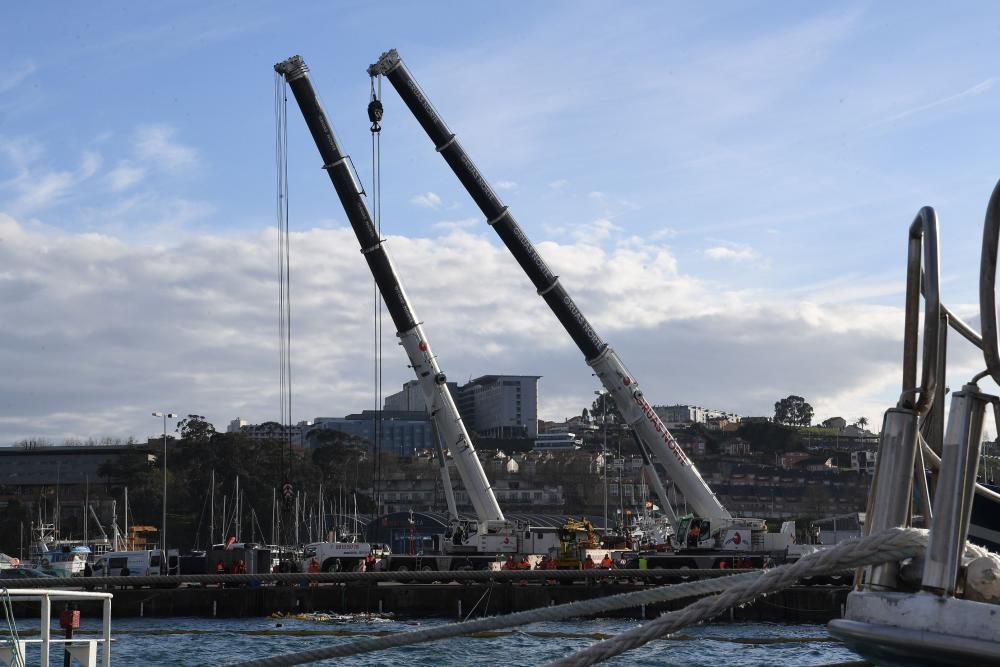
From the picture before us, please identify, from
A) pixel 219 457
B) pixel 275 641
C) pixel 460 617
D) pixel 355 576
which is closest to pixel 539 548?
pixel 460 617

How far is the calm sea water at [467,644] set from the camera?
29031 millimetres

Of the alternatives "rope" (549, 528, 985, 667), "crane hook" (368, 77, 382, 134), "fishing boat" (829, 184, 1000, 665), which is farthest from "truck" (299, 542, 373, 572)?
"fishing boat" (829, 184, 1000, 665)

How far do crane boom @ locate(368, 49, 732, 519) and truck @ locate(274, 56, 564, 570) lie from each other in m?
2.99

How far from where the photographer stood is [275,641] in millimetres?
34062

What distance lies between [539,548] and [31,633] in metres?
20.3

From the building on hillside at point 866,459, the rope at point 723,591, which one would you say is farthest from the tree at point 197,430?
the rope at point 723,591

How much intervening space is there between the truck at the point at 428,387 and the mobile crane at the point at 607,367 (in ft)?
9.83

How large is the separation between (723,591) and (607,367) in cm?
4019

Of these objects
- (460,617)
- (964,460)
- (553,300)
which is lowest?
(460,617)

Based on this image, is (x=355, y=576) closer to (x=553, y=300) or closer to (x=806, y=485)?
(x=553, y=300)

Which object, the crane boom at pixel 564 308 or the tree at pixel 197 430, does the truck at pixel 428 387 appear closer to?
the crane boom at pixel 564 308

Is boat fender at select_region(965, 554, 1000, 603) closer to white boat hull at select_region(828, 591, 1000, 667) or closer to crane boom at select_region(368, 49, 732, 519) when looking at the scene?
white boat hull at select_region(828, 591, 1000, 667)

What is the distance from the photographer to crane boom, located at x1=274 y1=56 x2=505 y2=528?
45.5 m

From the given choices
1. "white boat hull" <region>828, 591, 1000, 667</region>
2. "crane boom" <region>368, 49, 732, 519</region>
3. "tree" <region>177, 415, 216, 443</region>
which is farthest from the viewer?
"tree" <region>177, 415, 216, 443</region>
